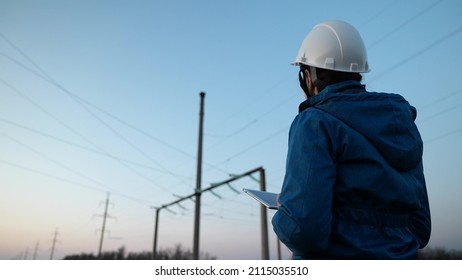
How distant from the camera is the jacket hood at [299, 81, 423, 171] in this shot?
1096mm

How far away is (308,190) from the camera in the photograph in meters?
1.01

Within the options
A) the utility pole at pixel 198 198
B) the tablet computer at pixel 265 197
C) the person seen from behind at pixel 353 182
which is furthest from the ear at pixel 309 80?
the utility pole at pixel 198 198

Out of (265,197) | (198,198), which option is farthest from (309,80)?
(198,198)

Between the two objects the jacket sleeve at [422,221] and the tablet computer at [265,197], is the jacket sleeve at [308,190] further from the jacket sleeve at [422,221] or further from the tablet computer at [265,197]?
the jacket sleeve at [422,221]

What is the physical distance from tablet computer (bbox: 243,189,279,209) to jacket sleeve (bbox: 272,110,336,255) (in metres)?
0.15

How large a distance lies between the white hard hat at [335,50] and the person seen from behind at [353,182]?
9.6 inches

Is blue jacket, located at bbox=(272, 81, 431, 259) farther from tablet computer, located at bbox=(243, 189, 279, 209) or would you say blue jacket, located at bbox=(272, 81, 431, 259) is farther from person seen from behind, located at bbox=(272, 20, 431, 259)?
tablet computer, located at bbox=(243, 189, 279, 209)

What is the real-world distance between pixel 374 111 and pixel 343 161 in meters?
0.22

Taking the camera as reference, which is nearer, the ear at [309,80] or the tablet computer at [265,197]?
the tablet computer at [265,197]

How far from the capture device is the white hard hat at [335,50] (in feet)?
4.56

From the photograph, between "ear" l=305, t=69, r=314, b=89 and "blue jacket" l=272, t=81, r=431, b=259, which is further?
"ear" l=305, t=69, r=314, b=89

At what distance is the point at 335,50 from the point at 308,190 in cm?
73

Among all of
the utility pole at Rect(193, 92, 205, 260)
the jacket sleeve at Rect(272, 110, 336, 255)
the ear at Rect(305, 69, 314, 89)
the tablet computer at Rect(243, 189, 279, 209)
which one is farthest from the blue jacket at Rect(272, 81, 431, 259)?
the utility pole at Rect(193, 92, 205, 260)
